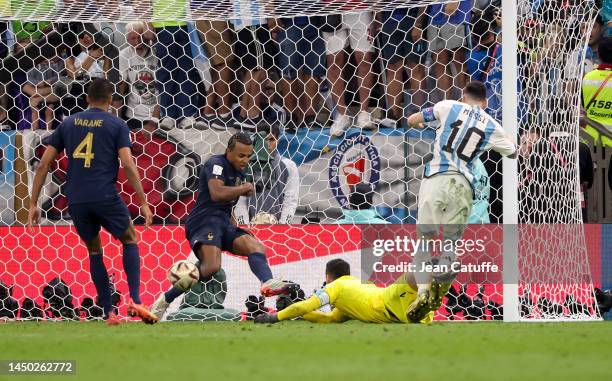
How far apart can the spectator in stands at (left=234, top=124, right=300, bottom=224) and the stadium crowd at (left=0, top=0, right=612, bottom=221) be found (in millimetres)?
639

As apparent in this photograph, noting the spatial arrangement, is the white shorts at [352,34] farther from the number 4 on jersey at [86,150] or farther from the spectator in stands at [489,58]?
the number 4 on jersey at [86,150]

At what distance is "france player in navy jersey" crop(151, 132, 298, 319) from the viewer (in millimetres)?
9164

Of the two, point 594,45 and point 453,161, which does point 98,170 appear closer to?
point 453,161

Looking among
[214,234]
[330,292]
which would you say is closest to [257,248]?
[214,234]

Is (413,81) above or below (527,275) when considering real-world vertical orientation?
above

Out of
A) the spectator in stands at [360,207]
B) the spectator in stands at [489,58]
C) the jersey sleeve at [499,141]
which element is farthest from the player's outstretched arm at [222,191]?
the spectator in stands at [489,58]

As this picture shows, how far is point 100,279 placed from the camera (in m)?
8.56

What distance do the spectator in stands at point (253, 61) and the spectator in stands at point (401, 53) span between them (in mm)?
1177

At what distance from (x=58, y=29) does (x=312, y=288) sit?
14.0 feet

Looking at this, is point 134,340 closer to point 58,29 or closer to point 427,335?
point 427,335

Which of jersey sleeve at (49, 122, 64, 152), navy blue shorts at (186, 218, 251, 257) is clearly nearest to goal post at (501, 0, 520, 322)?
navy blue shorts at (186, 218, 251, 257)

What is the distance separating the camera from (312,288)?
9984mm

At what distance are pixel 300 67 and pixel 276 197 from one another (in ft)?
5.53

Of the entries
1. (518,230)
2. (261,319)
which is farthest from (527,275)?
(261,319)
